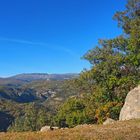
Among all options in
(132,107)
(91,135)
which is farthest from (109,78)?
(91,135)

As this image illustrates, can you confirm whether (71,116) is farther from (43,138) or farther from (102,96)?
(43,138)

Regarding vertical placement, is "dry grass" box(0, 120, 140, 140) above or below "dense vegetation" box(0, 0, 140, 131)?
below

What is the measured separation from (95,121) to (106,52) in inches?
602

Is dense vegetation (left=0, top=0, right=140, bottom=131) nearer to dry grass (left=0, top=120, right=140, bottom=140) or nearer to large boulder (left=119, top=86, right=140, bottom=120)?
large boulder (left=119, top=86, right=140, bottom=120)

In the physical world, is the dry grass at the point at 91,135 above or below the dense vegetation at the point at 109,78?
below

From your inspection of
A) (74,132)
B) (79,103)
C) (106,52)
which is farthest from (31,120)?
(74,132)

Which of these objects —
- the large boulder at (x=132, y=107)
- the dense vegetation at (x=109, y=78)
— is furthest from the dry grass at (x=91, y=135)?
the dense vegetation at (x=109, y=78)

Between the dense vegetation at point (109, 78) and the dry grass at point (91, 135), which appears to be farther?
the dense vegetation at point (109, 78)

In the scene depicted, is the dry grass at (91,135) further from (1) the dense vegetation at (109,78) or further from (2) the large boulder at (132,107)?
(1) the dense vegetation at (109,78)

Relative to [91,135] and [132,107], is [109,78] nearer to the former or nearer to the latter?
[132,107]

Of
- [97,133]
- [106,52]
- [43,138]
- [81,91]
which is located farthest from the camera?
[81,91]

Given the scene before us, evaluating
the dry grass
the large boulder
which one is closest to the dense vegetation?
the large boulder

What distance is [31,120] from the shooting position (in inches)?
6097

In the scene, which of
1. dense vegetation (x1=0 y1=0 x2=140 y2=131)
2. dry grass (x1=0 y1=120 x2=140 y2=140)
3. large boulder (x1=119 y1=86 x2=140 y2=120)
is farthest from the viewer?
dense vegetation (x1=0 y1=0 x2=140 y2=131)
